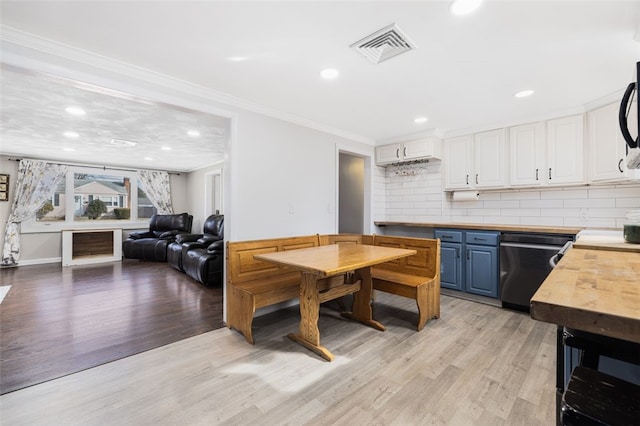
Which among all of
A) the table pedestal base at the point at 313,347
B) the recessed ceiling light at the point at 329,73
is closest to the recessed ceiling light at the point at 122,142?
the recessed ceiling light at the point at 329,73

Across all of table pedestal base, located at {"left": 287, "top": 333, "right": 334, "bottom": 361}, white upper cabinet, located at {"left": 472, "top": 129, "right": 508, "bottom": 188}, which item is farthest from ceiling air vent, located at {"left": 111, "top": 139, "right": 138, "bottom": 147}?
white upper cabinet, located at {"left": 472, "top": 129, "right": 508, "bottom": 188}

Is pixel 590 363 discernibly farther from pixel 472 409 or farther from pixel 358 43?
pixel 358 43

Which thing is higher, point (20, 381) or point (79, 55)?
point (79, 55)

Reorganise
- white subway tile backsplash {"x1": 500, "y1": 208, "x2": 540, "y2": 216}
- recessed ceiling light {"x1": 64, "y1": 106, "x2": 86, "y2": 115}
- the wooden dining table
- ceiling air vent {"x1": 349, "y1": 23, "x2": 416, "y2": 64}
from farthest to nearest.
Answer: white subway tile backsplash {"x1": 500, "y1": 208, "x2": 540, "y2": 216}
recessed ceiling light {"x1": 64, "y1": 106, "x2": 86, "y2": 115}
the wooden dining table
ceiling air vent {"x1": 349, "y1": 23, "x2": 416, "y2": 64}

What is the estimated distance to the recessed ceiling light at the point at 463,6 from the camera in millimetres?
1549

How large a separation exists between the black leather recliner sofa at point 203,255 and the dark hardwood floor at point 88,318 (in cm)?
18

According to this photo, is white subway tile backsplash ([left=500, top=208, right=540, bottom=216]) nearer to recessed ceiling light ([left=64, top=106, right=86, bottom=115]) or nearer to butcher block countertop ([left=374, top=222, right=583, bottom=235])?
butcher block countertop ([left=374, top=222, right=583, bottom=235])

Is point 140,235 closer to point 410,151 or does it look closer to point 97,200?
point 97,200

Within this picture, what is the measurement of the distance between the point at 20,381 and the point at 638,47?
4832 mm

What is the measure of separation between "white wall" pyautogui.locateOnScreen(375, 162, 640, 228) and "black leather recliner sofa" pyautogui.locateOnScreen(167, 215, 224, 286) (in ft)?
8.91

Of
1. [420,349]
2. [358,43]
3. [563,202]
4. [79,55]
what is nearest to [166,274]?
[79,55]

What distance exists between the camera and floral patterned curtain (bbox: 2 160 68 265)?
5.46 metres

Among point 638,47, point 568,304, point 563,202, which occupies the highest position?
point 638,47

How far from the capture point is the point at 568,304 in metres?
0.55
